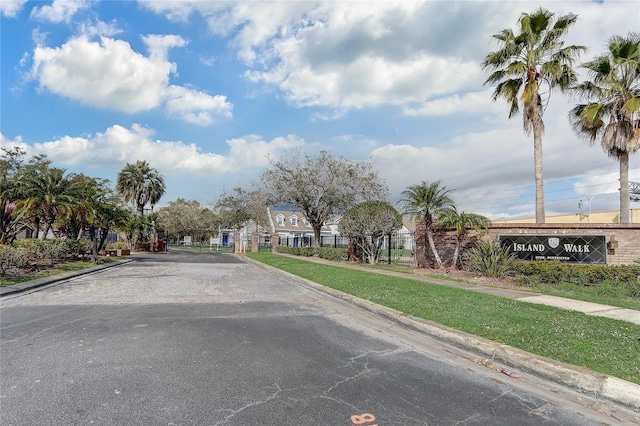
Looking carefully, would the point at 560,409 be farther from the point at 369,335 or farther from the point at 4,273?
the point at 4,273

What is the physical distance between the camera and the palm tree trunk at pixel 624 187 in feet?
51.7

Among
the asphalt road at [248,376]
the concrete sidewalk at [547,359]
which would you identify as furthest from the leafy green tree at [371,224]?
the asphalt road at [248,376]

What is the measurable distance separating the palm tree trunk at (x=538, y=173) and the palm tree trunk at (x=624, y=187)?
3.15m

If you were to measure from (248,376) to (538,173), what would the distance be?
51.6 ft

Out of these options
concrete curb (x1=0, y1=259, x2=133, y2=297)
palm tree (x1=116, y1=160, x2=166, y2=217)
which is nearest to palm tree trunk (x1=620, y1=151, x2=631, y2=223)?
concrete curb (x1=0, y1=259, x2=133, y2=297)

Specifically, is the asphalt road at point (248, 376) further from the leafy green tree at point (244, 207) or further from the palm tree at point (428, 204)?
the leafy green tree at point (244, 207)

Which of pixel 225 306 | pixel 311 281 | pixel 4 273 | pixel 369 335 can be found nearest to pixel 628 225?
pixel 311 281

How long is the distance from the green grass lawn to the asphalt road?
0.64 meters

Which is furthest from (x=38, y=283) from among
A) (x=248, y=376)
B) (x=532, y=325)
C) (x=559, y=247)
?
(x=559, y=247)

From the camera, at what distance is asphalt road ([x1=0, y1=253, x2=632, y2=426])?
3580mm

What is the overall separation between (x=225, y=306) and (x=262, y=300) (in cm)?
124

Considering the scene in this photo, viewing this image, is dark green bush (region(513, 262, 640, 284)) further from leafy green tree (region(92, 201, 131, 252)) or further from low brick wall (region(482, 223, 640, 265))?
leafy green tree (region(92, 201, 131, 252))

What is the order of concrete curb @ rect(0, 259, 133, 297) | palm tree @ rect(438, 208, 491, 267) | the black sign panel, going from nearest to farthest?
concrete curb @ rect(0, 259, 133, 297)
the black sign panel
palm tree @ rect(438, 208, 491, 267)

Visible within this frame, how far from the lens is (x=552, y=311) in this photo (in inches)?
301
